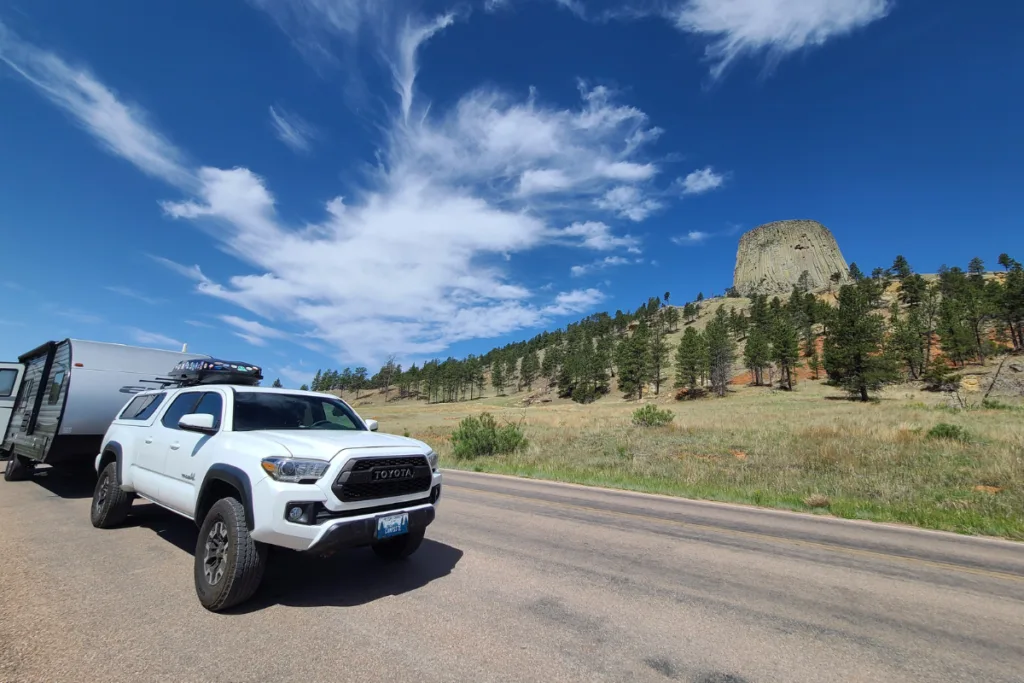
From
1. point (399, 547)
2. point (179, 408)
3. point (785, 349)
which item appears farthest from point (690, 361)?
point (179, 408)

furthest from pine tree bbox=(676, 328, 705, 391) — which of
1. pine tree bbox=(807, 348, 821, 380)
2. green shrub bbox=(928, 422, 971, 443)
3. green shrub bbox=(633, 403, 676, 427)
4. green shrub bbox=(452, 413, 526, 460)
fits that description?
green shrub bbox=(452, 413, 526, 460)

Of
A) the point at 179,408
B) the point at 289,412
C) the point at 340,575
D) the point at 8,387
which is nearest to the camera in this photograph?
the point at 340,575

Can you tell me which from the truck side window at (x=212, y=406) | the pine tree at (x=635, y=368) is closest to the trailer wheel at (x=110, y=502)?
the truck side window at (x=212, y=406)

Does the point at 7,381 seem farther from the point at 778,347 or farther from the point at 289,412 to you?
the point at 778,347

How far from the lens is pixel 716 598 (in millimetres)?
4754

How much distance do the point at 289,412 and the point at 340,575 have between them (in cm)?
201

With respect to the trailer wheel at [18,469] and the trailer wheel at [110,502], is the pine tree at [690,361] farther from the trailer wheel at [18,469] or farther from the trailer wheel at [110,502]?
the trailer wheel at [110,502]

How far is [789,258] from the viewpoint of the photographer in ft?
615

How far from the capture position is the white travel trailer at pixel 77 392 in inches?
346

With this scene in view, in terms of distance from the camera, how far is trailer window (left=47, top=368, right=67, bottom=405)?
9.12 m

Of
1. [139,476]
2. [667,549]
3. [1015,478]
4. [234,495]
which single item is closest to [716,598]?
[667,549]

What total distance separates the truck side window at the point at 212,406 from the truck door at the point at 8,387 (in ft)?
35.5

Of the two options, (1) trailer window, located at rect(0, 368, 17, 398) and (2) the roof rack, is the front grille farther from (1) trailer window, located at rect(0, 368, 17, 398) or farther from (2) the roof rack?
(1) trailer window, located at rect(0, 368, 17, 398)

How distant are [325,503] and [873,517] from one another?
10987 mm
